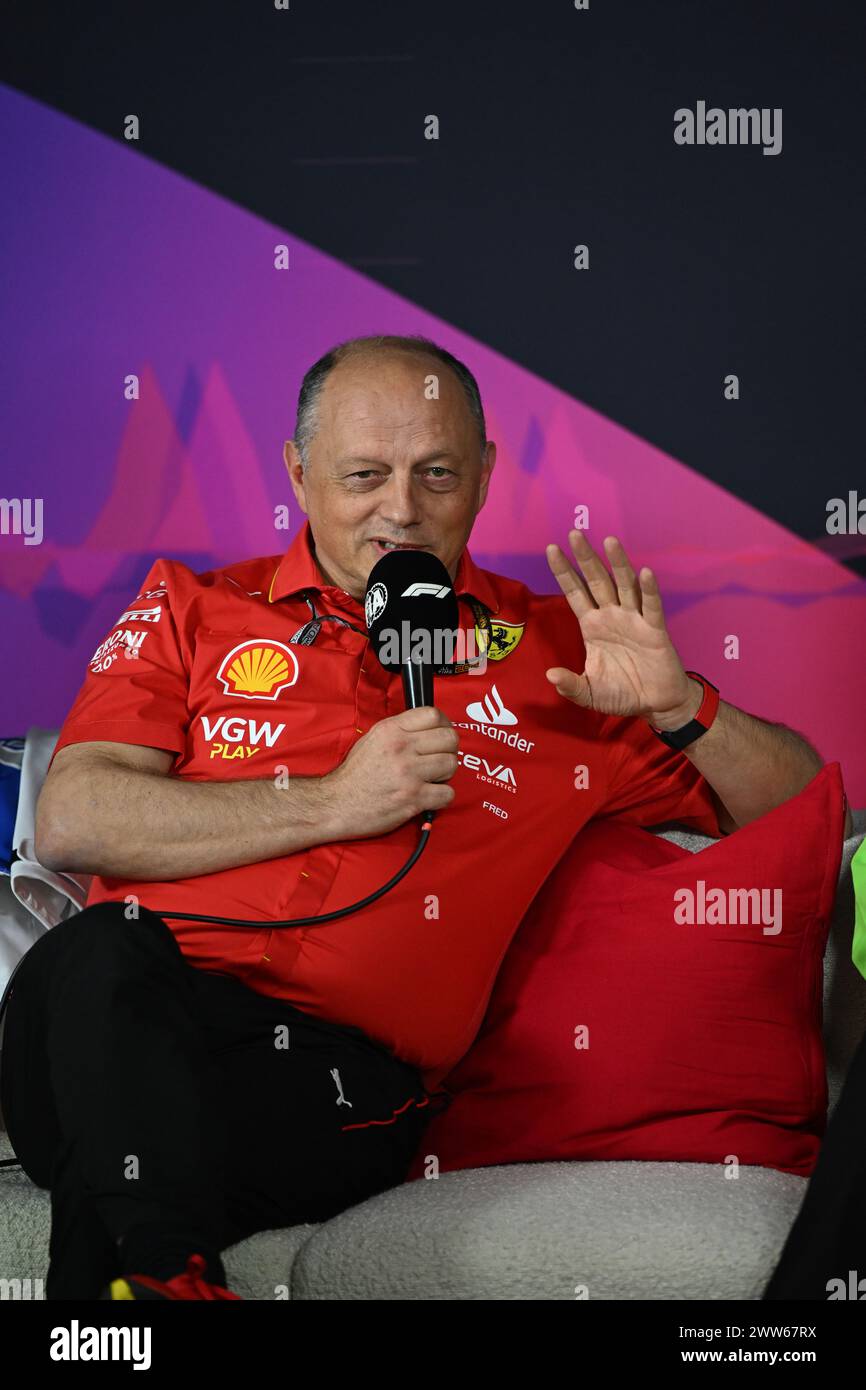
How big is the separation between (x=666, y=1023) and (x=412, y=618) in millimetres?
585

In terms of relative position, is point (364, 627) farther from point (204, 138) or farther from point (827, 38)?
point (827, 38)

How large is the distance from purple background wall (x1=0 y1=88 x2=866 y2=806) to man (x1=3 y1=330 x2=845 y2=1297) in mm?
534

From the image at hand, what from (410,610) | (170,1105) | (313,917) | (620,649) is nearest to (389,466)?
(410,610)

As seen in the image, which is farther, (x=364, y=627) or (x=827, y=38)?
(x=827, y=38)

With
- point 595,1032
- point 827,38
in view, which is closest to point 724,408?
point 827,38

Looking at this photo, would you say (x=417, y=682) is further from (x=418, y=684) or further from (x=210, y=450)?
(x=210, y=450)

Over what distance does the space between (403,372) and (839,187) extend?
1090 mm

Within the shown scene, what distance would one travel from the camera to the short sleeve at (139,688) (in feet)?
6.02

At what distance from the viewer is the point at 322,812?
5.75ft

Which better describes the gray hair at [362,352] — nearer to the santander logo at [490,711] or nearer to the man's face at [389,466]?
the man's face at [389,466]

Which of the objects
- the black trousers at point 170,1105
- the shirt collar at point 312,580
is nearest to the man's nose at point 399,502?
the shirt collar at point 312,580

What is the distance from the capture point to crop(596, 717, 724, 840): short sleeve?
1.94m

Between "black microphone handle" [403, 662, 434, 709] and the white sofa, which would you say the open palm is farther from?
the white sofa
